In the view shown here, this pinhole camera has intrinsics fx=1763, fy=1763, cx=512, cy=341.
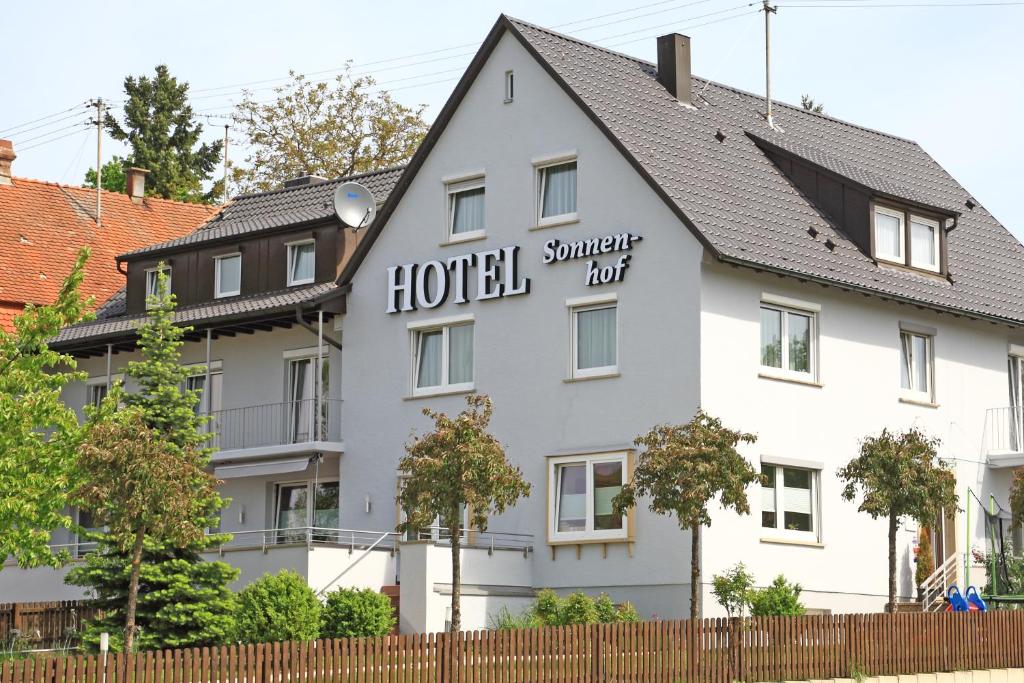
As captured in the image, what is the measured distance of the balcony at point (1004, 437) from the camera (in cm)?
3719

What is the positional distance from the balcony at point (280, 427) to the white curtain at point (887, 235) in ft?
38.7

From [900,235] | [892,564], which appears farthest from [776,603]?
[900,235]

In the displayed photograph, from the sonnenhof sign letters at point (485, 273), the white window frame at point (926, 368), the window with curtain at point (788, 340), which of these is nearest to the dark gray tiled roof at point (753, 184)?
the white window frame at point (926, 368)

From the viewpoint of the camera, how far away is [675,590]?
30984 mm

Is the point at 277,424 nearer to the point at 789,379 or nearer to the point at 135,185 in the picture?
the point at 789,379

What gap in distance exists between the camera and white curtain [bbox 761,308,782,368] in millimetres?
33062

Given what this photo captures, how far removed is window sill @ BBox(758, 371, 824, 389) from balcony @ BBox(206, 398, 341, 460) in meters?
9.30

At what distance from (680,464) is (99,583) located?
10269mm

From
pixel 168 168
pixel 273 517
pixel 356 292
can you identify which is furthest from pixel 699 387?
pixel 168 168

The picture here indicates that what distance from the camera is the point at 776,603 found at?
29.9 metres

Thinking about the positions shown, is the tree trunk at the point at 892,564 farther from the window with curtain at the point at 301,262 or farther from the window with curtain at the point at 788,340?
the window with curtain at the point at 301,262

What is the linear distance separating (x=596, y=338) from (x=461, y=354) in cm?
340

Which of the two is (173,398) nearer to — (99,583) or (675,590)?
(99,583)

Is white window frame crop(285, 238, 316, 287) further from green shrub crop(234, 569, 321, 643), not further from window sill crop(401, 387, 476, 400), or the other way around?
green shrub crop(234, 569, 321, 643)
